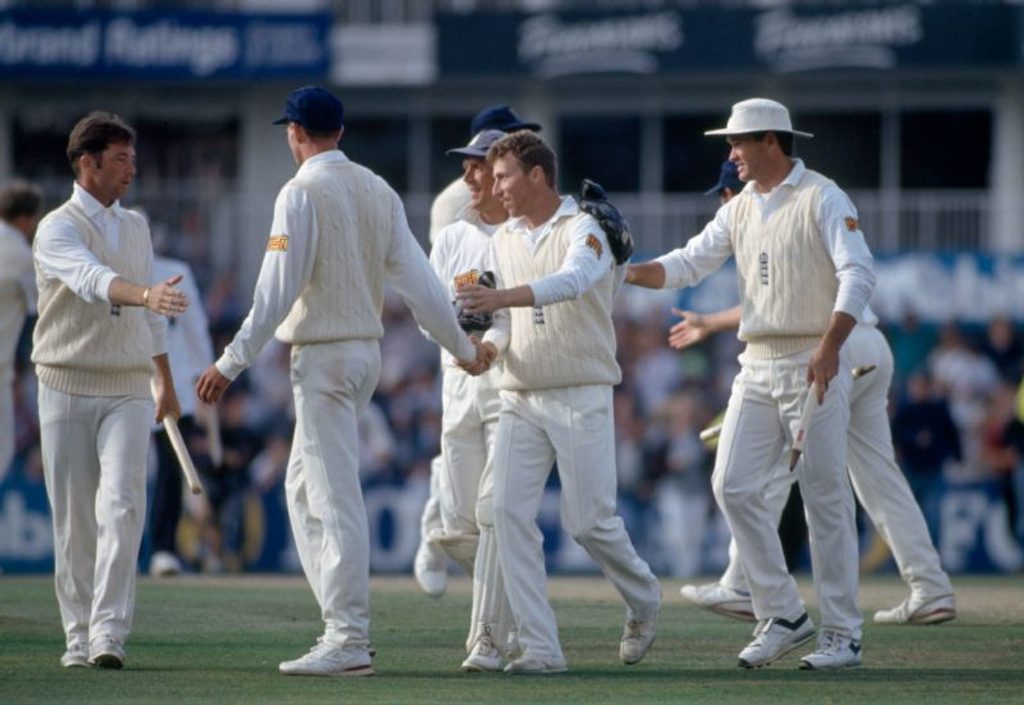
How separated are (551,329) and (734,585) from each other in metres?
3.16

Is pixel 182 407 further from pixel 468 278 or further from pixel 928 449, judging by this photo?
pixel 928 449

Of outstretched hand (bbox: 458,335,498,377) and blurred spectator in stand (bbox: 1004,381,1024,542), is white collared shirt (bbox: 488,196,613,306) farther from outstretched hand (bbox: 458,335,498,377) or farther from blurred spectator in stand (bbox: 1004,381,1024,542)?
blurred spectator in stand (bbox: 1004,381,1024,542)

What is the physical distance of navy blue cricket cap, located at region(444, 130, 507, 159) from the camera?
11.3 metres

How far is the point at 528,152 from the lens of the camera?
994cm

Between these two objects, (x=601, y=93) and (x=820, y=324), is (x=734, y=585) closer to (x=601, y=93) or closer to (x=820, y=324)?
(x=820, y=324)

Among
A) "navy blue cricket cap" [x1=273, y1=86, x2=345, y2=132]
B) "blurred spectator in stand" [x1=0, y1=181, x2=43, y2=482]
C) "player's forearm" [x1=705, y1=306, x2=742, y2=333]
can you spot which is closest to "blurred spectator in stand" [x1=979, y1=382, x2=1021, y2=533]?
"player's forearm" [x1=705, y1=306, x2=742, y2=333]

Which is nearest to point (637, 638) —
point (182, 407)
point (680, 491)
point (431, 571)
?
point (431, 571)

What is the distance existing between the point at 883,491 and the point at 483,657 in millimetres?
3343

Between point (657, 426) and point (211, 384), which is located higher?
point (211, 384)

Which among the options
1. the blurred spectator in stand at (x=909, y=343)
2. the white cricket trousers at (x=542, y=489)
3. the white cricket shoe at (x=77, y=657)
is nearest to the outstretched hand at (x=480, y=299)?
the white cricket trousers at (x=542, y=489)

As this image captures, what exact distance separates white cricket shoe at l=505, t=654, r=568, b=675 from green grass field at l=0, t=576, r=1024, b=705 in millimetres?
89

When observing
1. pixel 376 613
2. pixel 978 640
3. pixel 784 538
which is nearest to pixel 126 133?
pixel 376 613

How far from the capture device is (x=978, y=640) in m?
11.4

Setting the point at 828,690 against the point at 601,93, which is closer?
the point at 828,690
